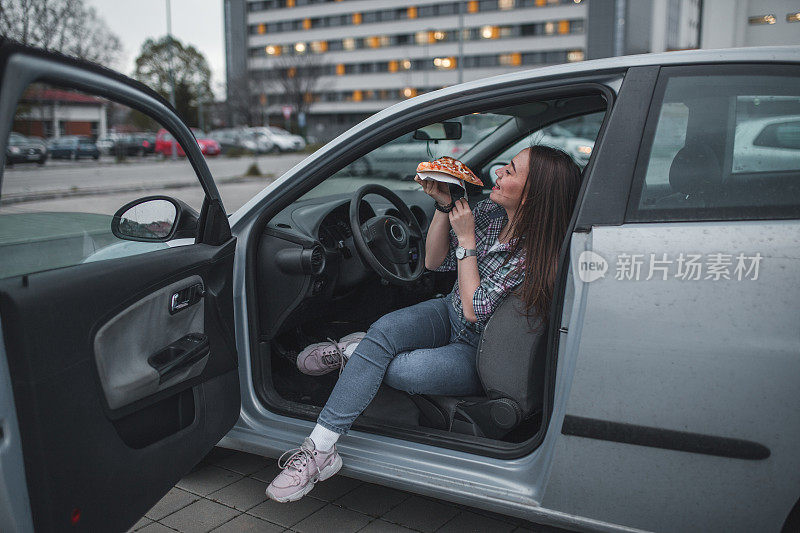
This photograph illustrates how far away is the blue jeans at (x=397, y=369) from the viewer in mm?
2229

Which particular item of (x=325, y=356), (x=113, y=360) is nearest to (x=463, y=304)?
(x=325, y=356)

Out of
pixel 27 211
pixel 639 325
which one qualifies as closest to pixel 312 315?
pixel 27 211

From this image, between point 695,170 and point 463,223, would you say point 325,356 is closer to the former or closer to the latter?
point 463,223

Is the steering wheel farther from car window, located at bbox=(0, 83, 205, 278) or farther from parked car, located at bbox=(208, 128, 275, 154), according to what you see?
parked car, located at bbox=(208, 128, 275, 154)

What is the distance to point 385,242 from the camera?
263cm

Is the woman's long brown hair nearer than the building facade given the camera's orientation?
Yes

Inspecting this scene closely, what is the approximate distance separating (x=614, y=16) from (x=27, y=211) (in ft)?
199

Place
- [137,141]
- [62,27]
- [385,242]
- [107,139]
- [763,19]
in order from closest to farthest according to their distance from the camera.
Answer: [385,242], [107,139], [137,141], [763,19], [62,27]

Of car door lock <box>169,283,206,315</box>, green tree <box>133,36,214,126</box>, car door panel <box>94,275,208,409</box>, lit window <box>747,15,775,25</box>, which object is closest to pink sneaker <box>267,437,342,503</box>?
car door panel <box>94,275,208,409</box>

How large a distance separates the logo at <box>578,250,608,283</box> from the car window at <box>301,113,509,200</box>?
121 centimetres

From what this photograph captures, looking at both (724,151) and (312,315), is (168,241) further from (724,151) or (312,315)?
(724,151)

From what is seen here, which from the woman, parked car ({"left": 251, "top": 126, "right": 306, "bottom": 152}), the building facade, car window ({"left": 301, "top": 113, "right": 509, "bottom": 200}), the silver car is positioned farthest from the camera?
the building facade

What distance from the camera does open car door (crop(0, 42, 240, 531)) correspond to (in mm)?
1414

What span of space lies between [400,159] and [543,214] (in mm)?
1530
